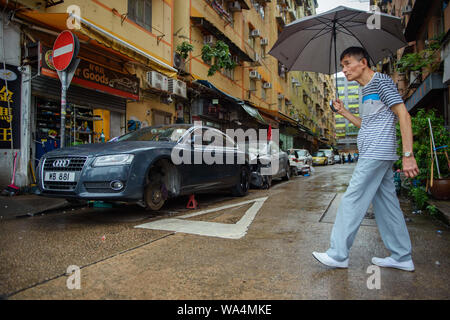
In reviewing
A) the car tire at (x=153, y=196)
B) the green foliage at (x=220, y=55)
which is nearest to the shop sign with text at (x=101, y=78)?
the green foliage at (x=220, y=55)

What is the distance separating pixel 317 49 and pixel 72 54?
4.18 m

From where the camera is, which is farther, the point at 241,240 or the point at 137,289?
the point at 241,240

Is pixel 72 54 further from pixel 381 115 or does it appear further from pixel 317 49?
pixel 381 115

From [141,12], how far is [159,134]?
7.38 metres

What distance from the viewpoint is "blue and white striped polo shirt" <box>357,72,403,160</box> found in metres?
2.46

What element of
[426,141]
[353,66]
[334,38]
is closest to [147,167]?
[353,66]

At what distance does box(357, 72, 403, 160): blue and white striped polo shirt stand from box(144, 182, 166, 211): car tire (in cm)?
313

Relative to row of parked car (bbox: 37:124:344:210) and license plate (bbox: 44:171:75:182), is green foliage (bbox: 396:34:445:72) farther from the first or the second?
license plate (bbox: 44:171:75:182)

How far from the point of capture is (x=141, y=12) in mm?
10812

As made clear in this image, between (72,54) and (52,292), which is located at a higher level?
(72,54)

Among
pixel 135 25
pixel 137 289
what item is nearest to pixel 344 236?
pixel 137 289

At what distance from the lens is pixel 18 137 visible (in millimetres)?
7016

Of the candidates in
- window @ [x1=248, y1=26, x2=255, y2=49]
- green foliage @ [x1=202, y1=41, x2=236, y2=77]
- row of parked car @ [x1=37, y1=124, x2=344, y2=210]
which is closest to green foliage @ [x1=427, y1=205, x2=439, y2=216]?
row of parked car @ [x1=37, y1=124, x2=344, y2=210]

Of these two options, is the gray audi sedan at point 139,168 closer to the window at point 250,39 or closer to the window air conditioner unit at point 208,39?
the window air conditioner unit at point 208,39
